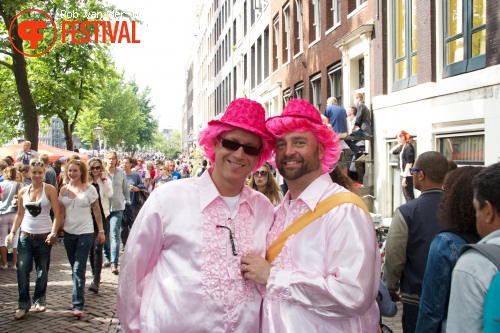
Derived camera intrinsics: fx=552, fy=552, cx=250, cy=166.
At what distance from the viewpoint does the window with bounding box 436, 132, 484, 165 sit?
1013cm

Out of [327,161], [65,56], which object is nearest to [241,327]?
[327,161]

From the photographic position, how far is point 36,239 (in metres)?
6.62

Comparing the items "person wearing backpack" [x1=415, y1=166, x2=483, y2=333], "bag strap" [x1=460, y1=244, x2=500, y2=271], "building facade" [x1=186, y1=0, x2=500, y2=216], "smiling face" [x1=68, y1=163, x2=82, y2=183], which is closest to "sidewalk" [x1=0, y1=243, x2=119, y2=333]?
"smiling face" [x1=68, y1=163, x2=82, y2=183]

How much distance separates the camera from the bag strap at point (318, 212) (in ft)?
8.45

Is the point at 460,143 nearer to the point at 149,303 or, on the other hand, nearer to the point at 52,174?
the point at 52,174

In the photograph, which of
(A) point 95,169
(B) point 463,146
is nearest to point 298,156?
(A) point 95,169

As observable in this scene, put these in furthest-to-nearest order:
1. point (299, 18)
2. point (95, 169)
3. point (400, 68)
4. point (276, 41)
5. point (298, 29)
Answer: point (276, 41) → point (298, 29) → point (299, 18) → point (400, 68) → point (95, 169)

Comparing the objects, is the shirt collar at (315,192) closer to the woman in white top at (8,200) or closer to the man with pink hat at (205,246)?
the man with pink hat at (205,246)

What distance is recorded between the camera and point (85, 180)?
23.5 ft

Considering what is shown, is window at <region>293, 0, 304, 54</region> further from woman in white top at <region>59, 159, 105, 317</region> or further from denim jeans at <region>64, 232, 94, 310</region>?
denim jeans at <region>64, 232, 94, 310</region>

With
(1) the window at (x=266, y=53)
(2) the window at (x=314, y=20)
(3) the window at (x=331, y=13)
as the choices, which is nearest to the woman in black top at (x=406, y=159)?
(3) the window at (x=331, y=13)

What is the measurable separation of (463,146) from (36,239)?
26.0ft

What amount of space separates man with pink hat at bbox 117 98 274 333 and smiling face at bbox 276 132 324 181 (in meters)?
0.15

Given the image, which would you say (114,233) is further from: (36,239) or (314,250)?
(314,250)
